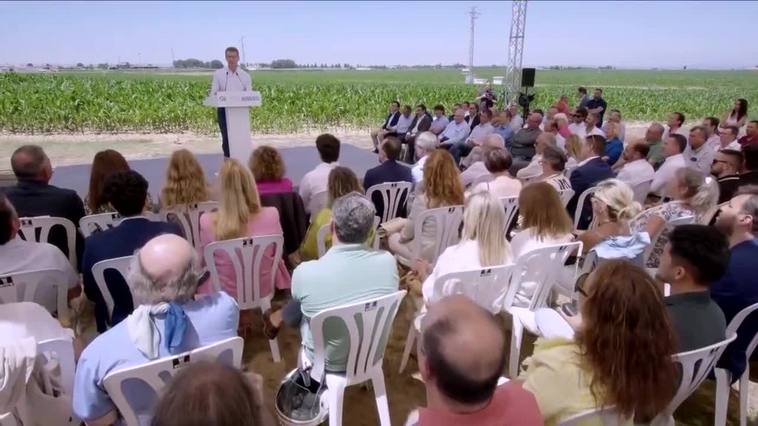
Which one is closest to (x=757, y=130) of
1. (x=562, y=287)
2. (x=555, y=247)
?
(x=562, y=287)

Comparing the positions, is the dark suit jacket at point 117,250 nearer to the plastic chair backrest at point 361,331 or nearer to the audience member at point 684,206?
the plastic chair backrest at point 361,331

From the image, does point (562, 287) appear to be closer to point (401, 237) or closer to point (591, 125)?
point (401, 237)

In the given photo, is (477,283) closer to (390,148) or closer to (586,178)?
(390,148)

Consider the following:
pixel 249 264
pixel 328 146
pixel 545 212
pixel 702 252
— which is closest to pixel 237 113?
pixel 328 146

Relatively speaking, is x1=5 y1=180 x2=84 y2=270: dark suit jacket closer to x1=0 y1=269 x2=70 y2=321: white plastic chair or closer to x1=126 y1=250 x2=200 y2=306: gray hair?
Result: x1=0 y1=269 x2=70 y2=321: white plastic chair

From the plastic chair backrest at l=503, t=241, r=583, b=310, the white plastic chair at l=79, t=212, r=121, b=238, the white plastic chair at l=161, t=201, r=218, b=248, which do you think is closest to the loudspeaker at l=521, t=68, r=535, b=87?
the plastic chair backrest at l=503, t=241, r=583, b=310

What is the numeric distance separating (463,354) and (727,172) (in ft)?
14.5

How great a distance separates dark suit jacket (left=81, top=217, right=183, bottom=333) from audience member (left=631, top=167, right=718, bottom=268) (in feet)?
9.91

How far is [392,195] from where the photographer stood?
4.38 metres

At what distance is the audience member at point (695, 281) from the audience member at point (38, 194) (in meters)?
3.51

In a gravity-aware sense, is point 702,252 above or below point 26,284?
above

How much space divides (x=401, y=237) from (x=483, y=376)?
260cm

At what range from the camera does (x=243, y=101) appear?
6.59m

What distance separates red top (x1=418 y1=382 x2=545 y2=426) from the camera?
4.09 ft
